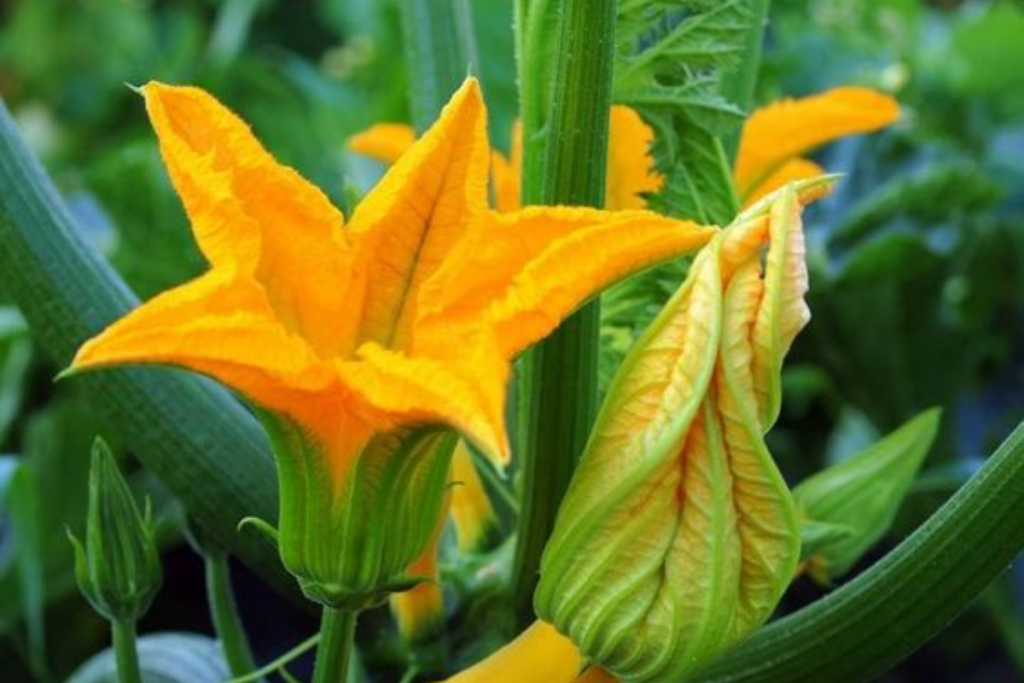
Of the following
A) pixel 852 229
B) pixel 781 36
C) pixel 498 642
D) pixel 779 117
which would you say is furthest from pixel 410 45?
pixel 781 36

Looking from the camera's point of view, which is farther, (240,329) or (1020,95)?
(1020,95)

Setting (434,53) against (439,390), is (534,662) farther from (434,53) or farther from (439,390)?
(434,53)

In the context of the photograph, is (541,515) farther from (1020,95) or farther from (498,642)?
(1020,95)

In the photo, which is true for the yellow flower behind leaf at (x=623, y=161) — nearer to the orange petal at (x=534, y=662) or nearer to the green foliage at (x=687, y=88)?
the green foliage at (x=687, y=88)

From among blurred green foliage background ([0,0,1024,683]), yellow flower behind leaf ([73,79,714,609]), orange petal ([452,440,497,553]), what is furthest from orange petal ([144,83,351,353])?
blurred green foliage background ([0,0,1024,683])

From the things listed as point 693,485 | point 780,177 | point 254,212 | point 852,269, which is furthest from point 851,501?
point 852,269

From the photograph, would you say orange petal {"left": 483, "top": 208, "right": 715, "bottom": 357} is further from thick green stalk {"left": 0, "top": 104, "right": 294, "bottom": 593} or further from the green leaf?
the green leaf

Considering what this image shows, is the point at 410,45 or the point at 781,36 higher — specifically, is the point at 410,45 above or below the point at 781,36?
above
